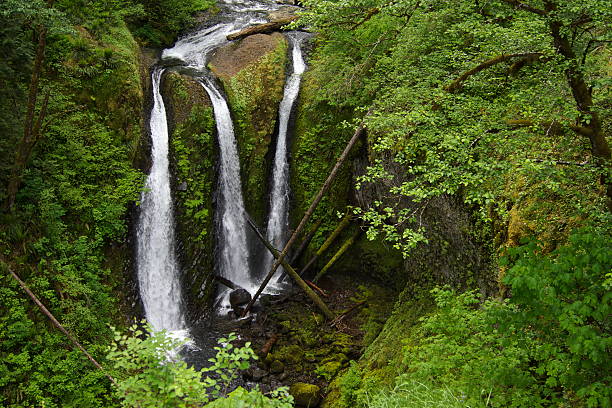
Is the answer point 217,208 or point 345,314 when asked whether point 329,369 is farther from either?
point 217,208

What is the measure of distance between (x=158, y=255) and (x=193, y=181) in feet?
7.67

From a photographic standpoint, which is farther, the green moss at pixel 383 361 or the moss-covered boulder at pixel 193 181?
the moss-covered boulder at pixel 193 181

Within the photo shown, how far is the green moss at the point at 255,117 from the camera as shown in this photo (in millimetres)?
12898

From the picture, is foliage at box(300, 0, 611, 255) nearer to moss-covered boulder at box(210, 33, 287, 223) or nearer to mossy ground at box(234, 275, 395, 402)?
mossy ground at box(234, 275, 395, 402)

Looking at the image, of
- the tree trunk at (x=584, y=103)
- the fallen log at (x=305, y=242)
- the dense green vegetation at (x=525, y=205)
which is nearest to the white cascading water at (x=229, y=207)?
the fallen log at (x=305, y=242)

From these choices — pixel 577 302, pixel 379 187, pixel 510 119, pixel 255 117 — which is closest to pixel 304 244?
pixel 379 187

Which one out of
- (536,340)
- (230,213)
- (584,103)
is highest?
(584,103)

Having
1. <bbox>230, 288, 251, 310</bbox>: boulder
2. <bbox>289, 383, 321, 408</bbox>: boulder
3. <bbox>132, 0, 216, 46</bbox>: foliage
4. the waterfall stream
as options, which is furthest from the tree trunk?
<bbox>132, 0, 216, 46</bbox>: foliage

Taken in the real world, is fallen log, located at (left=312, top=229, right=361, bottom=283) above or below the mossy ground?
above

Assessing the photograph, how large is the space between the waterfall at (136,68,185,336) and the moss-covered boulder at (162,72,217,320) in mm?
271

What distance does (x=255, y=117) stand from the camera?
13.3 metres

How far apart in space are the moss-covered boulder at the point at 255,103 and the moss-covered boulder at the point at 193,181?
3.43 feet

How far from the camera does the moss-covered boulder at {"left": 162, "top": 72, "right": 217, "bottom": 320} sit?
36.7 feet

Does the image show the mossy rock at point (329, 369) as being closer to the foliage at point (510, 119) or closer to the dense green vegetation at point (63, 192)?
the dense green vegetation at point (63, 192)
